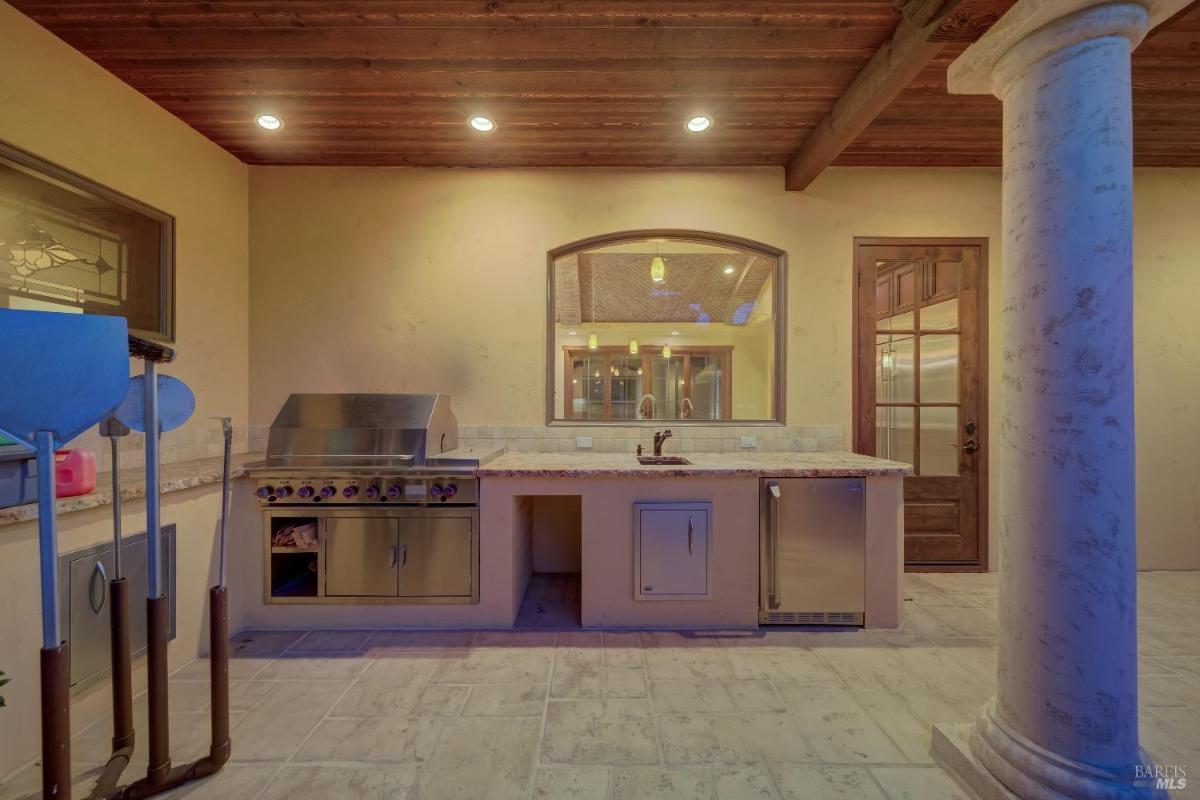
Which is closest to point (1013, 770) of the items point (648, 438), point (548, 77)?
point (648, 438)

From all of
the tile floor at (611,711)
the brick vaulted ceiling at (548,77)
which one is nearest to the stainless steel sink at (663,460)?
the tile floor at (611,711)

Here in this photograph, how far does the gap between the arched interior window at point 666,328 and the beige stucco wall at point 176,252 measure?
221 centimetres

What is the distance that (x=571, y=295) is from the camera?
240 inches

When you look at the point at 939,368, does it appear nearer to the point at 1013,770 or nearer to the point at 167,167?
the point at 1013,770

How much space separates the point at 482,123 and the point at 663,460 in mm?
2414

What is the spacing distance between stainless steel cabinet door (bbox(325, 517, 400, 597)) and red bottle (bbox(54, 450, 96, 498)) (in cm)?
99

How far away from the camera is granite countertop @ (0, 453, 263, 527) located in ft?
5.40

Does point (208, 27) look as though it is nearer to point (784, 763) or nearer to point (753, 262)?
point (784, 763)

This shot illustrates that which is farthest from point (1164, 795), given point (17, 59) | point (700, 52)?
point (17, 59)

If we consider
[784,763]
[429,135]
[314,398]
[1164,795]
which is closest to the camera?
[1164,795]

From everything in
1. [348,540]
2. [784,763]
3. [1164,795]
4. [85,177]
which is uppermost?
[85,177]

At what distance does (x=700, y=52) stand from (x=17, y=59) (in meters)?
3.13

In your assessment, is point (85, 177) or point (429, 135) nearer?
point (85, 177)

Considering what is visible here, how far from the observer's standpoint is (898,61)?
2191mm
